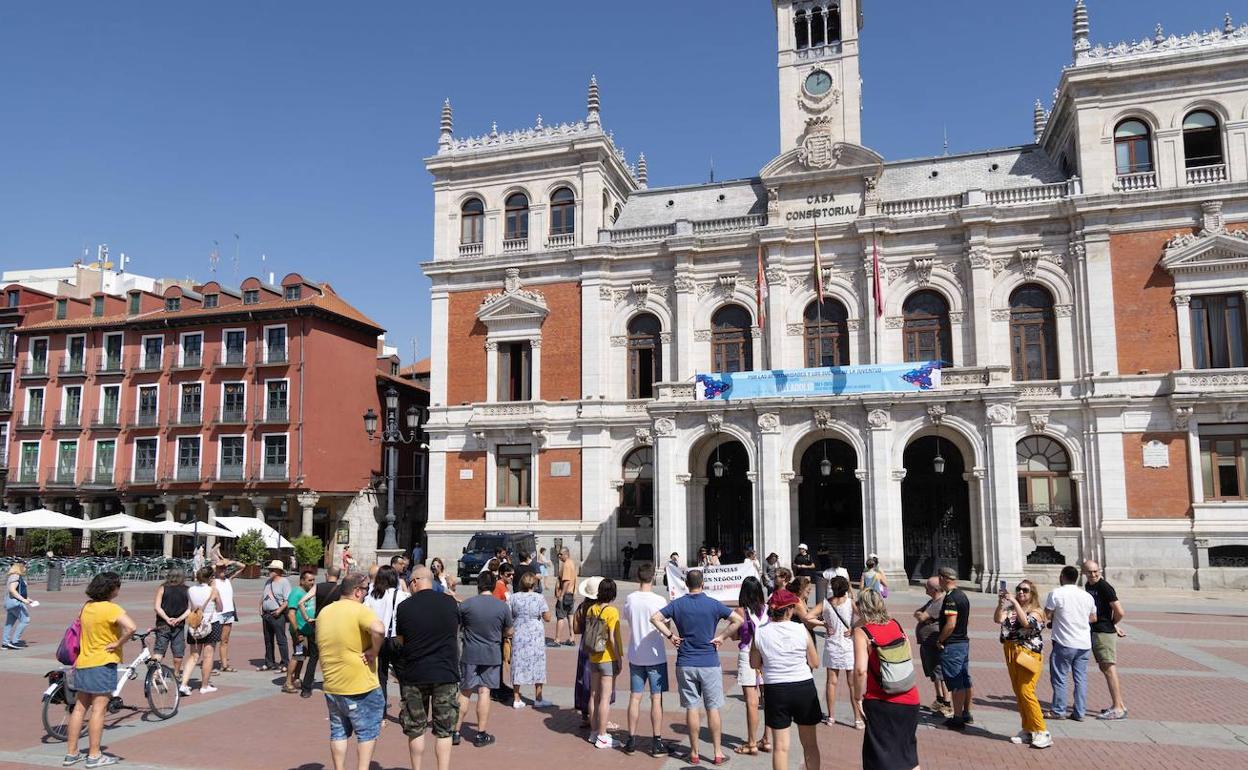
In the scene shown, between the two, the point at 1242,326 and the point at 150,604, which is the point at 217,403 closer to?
the point at 150,604

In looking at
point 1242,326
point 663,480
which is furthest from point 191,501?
point 1242,326

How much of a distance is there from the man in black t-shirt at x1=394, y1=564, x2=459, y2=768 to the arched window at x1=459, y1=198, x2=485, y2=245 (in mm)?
31078

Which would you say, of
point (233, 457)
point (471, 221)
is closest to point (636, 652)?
point (471, 221)

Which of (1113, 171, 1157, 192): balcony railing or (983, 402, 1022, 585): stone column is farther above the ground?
(1113, 171, 1157, 192): balcony railing

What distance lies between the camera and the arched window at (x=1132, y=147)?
3125 cm

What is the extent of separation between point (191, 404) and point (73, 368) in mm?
8370

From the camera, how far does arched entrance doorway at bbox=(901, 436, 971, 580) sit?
1238 inches

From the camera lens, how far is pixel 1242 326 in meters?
29.5

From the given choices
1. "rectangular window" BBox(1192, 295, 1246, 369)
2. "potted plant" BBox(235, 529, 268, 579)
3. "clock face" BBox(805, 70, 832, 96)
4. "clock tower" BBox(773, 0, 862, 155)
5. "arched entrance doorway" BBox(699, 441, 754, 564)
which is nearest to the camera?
"rectangular window" BBox(1192, 295, 1246, 369)

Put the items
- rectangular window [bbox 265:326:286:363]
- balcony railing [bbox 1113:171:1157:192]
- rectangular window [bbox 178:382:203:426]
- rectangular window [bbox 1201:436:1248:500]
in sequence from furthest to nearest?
rectangular window [bbox 178:382:203:426], rectangular window [bbox 265:326:286:363], balcony railing [bbox 1113:171:1157:192], rectangular window [bbox 1201:436:1248:500]

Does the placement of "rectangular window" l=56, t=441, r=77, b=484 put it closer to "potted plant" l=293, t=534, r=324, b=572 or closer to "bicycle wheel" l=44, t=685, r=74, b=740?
"potted plant" l=293, t=534, r=324, b=572

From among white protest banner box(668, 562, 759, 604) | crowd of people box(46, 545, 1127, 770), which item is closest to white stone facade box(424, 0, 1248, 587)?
white protest banner box(668, 562, 759, 604)

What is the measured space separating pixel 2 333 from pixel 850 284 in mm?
45842

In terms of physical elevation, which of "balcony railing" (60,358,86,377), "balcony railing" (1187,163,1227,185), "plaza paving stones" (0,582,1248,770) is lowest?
"plaza paving stones" (0,582,1248,770)
